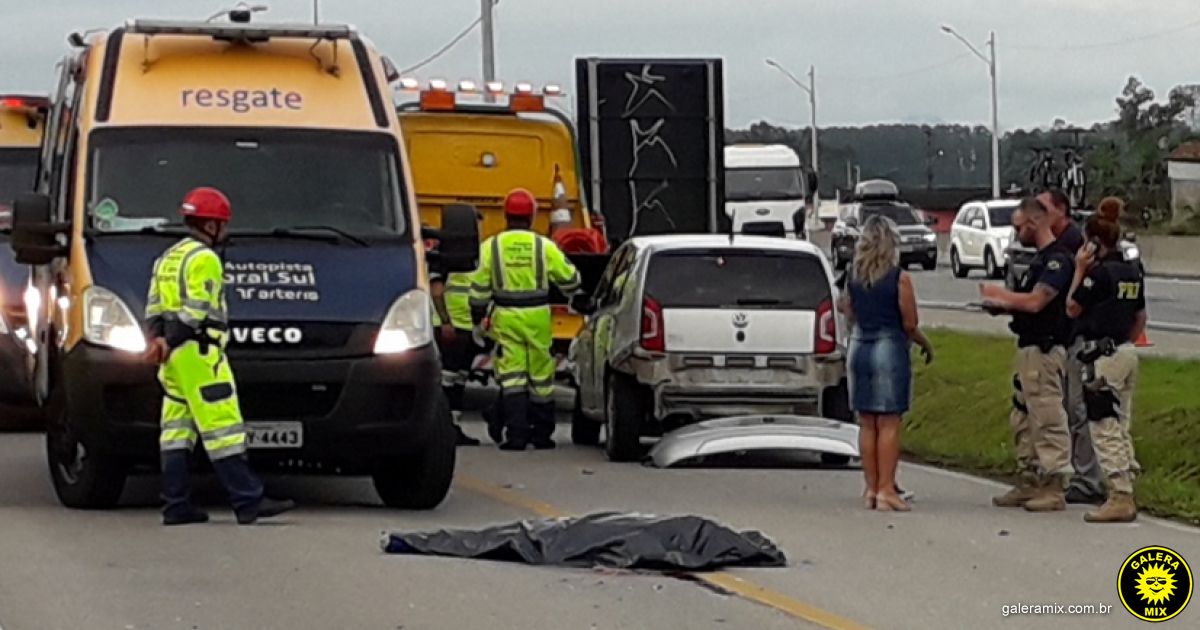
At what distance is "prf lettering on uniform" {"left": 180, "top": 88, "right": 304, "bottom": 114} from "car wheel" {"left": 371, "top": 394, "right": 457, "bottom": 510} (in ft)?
6.86

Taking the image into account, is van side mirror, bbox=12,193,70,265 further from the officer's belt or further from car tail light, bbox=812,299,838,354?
car tail light, bbox=812,299,838,354

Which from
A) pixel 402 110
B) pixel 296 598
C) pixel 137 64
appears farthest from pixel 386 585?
pixel 402 110

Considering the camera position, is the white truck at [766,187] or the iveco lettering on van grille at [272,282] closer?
the iveco lettering on van grille at [272,282]

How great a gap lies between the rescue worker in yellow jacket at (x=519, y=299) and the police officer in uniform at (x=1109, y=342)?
4.96m

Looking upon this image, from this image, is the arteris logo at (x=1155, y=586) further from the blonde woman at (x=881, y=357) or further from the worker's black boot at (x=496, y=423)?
the worker's black boot at (x=496, y=423)

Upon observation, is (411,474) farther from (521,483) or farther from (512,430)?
(512,430)

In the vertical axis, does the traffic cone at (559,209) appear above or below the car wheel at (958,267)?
above

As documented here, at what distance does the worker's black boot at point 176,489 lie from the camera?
12016mm

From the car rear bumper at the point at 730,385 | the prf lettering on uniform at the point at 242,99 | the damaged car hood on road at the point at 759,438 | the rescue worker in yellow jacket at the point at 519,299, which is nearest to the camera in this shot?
the prf lettering on uniform at the point at 242,99

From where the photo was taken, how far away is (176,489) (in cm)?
1203

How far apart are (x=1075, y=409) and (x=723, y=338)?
308 cm

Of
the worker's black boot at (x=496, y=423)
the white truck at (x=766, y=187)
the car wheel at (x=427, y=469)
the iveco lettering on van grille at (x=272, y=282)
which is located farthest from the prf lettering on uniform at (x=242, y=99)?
the white truck at (x=766, y=187)

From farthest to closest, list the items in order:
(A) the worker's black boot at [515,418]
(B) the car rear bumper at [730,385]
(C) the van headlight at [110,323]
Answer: (A) the worker's black boot at [515,418], (B) the car rear bumper at [730,385], (C) the van headlight at [110,323]

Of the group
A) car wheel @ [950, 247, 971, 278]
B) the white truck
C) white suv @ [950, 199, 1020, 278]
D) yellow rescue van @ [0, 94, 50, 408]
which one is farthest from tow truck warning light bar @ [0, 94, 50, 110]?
car wheel @ [950, 247, 971, 278]
